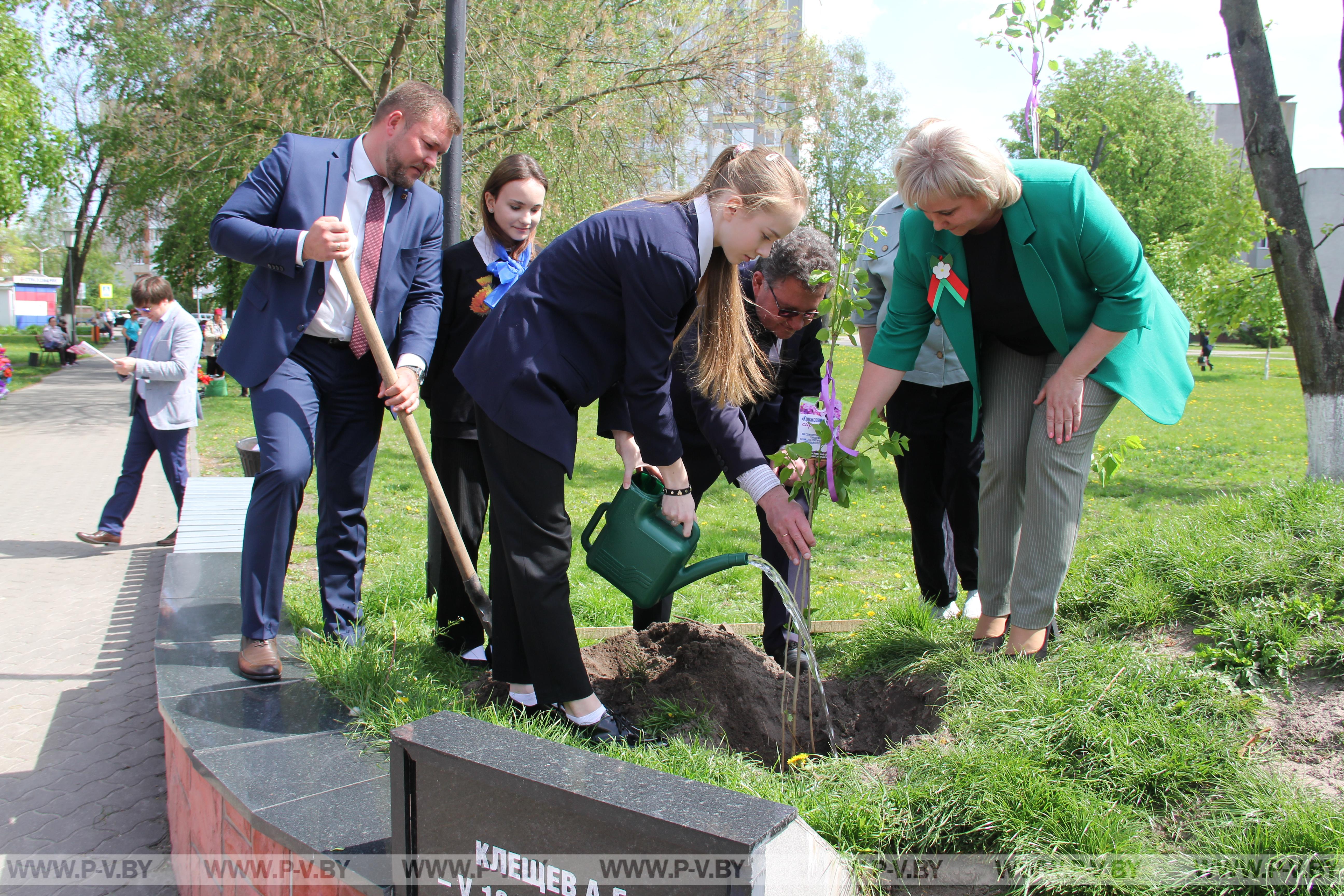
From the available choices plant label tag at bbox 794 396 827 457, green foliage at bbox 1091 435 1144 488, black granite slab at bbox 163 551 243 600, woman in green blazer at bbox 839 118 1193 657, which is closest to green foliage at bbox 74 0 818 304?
black granite slab at bbox 163 551 243 600

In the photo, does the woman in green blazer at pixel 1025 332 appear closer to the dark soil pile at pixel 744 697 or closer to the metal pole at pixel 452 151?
the dark soil pile at pixel 744 697

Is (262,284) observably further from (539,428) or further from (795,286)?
(795,286)

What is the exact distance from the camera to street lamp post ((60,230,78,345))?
29.6 meters

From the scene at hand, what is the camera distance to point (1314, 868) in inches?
71.1

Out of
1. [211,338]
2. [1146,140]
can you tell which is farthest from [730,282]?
[1146,140]

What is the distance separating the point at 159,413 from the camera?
650 cm

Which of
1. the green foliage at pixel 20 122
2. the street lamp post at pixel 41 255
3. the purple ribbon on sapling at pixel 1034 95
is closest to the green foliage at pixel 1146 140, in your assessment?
the green foliage at pixel 20 122

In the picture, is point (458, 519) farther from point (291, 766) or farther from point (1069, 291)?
point (1069, 291)

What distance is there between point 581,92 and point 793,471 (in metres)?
9.39

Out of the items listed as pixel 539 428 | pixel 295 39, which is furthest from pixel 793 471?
pixel 295 39

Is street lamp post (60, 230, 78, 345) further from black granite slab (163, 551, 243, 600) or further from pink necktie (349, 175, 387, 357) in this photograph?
pink necktie (349, 175, 387, 357)

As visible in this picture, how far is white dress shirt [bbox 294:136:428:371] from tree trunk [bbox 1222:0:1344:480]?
5.76 metres

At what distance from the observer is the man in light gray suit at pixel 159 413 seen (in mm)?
6504

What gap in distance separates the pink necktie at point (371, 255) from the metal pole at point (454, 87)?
0.54 meters
